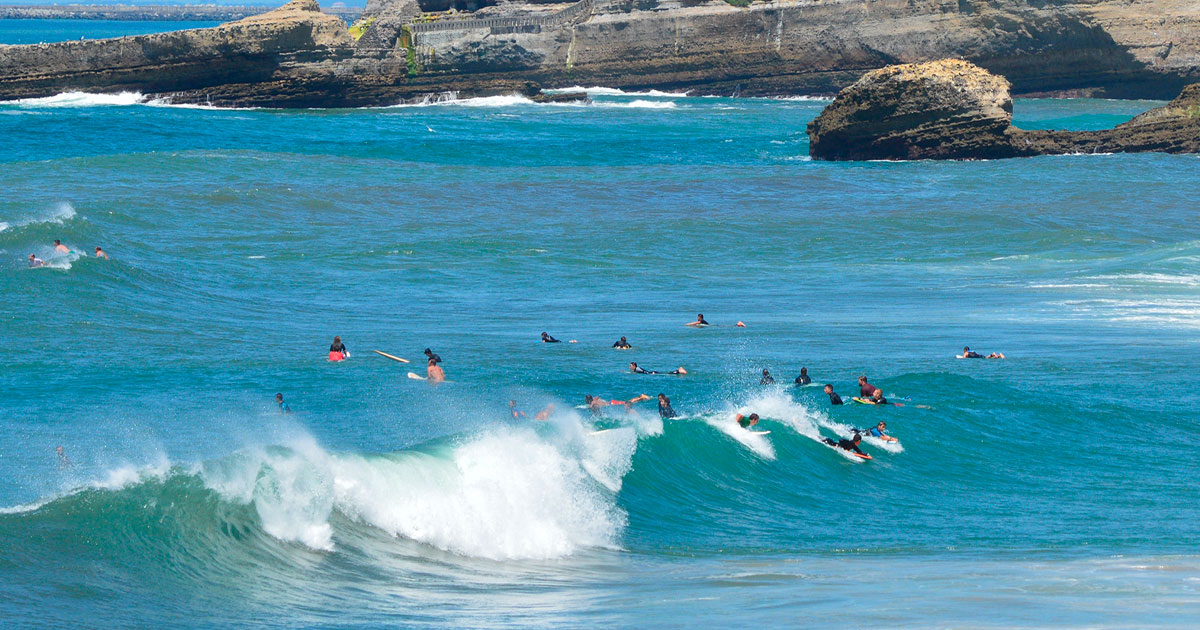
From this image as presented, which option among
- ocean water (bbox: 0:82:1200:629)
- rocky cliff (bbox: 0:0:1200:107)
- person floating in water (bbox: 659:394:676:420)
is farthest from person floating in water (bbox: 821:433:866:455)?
rocky cliff (bbox: 0:0:1200:107)

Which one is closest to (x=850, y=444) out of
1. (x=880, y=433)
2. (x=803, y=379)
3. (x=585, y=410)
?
(x=880, y=433)

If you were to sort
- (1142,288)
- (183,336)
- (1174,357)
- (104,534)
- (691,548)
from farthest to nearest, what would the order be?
(1142,288)
(183,336)
(1174,357)
(691,548)
(104,534)

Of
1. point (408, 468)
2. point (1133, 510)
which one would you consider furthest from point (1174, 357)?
point (408, 468)

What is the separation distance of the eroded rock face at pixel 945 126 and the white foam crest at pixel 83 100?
132 feet

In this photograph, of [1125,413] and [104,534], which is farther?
[1125,413]

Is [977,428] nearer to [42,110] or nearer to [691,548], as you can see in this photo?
[691,548]

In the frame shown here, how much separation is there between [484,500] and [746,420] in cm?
476

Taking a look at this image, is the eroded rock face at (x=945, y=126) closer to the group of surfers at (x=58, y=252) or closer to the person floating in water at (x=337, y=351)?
the group of surfers at (x=58, y=252)

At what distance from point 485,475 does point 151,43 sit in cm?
6416

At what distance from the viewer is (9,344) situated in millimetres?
21781

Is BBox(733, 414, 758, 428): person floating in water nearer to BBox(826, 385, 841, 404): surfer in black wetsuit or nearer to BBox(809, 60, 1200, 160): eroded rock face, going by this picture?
BBox(826, 385, 841, 404): surfer in black wetsuit

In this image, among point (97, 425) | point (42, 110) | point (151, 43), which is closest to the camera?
point (97, 425)

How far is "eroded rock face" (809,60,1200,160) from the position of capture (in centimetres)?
4650

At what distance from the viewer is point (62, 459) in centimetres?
1478
